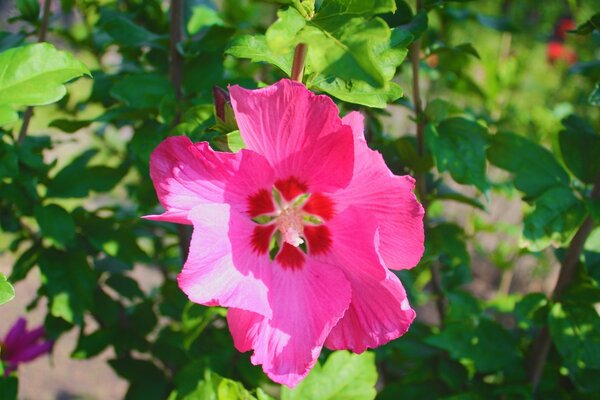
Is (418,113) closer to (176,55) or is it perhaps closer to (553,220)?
(553,220)

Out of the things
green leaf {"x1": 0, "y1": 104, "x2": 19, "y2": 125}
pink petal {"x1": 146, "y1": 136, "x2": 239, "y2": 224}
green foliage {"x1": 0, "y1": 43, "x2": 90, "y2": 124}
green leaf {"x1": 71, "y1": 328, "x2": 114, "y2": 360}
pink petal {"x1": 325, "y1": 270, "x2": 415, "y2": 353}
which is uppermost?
green foliage {"x1": 0, "y1": 43, "x2": 90, "y2": 124}

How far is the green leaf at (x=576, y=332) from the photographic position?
1.08 metres

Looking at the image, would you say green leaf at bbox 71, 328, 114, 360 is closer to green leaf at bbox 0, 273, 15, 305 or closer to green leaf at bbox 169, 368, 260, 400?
green leaf at bbox 169, 368, 260, 400

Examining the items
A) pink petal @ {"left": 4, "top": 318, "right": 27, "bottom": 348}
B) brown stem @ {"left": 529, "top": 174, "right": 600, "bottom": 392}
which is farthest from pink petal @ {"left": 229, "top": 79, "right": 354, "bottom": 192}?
pink petal @ {"left": 4, "top": 318, "right": 27, "bottom": 348}

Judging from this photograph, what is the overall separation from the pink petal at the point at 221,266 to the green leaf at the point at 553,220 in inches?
18.5

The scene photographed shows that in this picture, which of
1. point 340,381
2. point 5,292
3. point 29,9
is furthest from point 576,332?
point 29,9

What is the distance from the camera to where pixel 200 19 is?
1316mm

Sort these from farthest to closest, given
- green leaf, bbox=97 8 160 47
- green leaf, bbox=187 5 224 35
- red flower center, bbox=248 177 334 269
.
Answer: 1. green leaf, bbox=187 5 224 35
2. green leaf, bbox=97 8 160 47
3. red flower center, bbox=248 177 334 269

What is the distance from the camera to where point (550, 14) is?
493 cm

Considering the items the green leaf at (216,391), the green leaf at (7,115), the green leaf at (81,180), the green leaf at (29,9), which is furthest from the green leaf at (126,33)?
the green leaf at (216,391)

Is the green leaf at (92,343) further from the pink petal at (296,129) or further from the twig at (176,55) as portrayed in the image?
the pink petal at (296,129)

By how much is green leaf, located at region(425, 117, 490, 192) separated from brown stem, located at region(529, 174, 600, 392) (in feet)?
0.63

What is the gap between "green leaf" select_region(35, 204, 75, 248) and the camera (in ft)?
3.80

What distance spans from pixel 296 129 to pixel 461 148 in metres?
0.45
